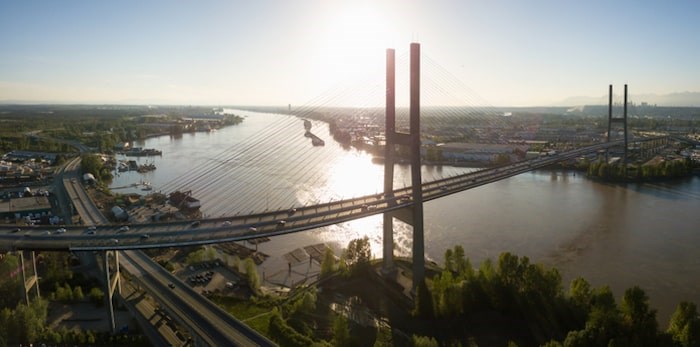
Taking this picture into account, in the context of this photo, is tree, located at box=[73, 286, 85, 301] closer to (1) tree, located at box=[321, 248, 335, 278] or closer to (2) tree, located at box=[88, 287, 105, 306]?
(2) tree, located at box=[88, 287, 105, 306]

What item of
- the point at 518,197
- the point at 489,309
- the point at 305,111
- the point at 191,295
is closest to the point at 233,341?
the point at 191,295

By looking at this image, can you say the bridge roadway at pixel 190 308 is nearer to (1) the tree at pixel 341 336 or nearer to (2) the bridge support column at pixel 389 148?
(1) the tree at pixel 341 336

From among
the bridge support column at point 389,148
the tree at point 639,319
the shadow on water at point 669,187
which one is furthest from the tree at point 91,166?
the shadow on water at point 669,187

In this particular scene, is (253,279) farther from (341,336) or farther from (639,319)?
(639,319)

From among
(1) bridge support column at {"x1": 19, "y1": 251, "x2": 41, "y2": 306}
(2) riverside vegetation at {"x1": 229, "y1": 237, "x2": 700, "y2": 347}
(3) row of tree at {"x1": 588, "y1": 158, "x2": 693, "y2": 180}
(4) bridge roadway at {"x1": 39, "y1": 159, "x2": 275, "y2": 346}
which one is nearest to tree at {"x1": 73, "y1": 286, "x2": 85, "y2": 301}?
(1) bridge support column at {"x1": 19, "y1": 251, "x2": 41, "y2": 306}

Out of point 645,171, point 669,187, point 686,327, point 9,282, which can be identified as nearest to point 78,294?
point 9,282

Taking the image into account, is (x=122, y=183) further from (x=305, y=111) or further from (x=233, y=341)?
(x=233, y=341)

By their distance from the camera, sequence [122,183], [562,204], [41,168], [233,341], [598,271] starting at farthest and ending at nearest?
[41,168], [122,183], [562,204], [598,271], [233,341]
